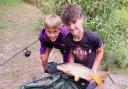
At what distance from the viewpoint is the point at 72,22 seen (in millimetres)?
3527

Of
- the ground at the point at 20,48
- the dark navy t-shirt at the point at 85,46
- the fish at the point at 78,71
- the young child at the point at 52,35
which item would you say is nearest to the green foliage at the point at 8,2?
the ground at the point at 20,48

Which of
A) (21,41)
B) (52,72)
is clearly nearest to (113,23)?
(21,41)

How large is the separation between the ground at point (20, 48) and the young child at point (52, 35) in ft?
3.92

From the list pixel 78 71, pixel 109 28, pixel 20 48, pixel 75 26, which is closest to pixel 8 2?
pixel 20 48

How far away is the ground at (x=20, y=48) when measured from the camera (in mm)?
5605

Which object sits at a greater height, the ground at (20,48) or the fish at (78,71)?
the fish at (78,71)

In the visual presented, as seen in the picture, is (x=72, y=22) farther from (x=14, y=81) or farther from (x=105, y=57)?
(x=105, y=57)

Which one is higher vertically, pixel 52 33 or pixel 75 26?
pixel 75 26

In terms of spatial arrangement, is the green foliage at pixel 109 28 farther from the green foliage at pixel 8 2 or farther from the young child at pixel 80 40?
the green foliage at pixel 8 2

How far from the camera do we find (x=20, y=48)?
700cm

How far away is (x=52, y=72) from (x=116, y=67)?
2463 mm

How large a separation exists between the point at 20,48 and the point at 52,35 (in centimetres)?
324

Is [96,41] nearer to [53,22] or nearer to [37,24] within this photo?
[53,22]

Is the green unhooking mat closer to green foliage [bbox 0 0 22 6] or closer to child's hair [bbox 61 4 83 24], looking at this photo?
child's hair [bbox 61 4 83 24]
